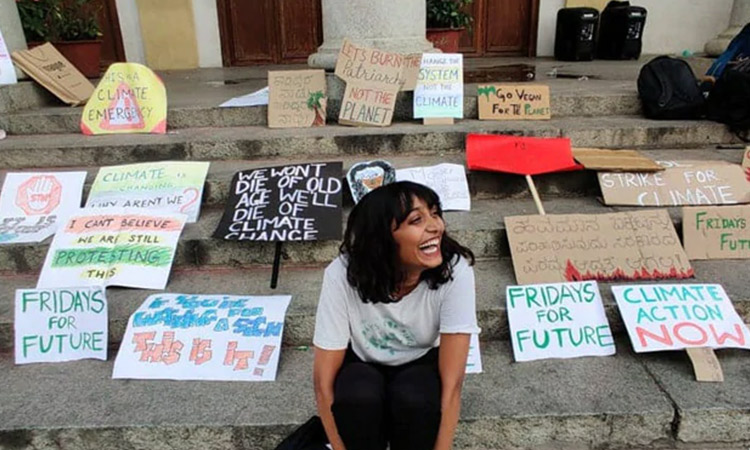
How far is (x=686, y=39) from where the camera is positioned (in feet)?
25.8

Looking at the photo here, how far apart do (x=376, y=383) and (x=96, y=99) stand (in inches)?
140

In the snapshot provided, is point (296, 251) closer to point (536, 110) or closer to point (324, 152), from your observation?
point (324, 152)

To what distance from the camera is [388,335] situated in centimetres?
177

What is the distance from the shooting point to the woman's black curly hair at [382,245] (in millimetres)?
1583

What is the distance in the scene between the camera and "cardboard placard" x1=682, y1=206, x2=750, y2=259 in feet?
9.04

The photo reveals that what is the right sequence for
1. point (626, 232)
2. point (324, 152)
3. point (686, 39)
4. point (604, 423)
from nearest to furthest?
point (604, 423)
point (626, 232)
point (324, 152)
point (686, 39)

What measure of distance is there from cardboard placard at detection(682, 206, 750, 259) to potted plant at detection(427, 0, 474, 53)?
3802mm

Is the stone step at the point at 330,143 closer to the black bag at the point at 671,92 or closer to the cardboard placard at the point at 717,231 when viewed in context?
the black bag at the point at 671,92

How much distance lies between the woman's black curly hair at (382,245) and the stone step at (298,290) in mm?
839

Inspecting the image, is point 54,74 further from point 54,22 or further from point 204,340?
point 204,340

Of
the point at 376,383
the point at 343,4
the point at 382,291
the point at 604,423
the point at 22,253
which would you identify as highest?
the point at 343,4

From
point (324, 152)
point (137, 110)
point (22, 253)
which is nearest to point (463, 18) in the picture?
point (324, 152)

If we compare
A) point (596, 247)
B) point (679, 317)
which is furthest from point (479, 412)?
point (596, 247)

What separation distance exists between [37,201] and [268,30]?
555 centimetres
